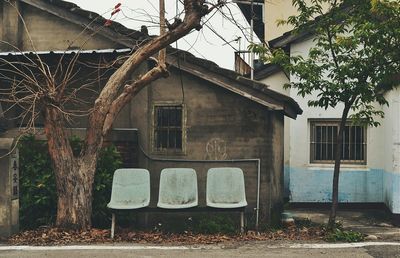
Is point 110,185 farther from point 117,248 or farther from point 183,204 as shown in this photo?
point 117,248

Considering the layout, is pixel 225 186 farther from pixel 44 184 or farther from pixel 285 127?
pixel 285 127

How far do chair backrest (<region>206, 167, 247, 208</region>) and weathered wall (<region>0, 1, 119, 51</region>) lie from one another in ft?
12.0

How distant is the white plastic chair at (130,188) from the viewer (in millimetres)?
8562

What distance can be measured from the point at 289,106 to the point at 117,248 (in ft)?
14.7

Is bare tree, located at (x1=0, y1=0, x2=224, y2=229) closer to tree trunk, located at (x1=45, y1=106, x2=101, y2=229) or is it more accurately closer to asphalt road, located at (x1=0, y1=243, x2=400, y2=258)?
tree trunk, located at (x1=45, y1=106, x2=101, y2=229)

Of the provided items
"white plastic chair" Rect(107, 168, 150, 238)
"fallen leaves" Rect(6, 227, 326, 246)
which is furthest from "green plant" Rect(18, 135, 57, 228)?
"white plastic chair" Rect(107, 168, 150, 238)

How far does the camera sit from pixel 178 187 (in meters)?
8.90

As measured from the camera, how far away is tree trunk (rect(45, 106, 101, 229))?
26.7 ft

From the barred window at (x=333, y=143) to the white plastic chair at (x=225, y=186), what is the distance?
14.2 ft

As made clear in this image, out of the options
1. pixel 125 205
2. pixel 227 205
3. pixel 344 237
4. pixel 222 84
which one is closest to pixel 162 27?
pixel 222 84

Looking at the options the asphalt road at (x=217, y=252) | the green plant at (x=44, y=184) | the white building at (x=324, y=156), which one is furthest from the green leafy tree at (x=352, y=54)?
the green plant at (x=44, y=184)

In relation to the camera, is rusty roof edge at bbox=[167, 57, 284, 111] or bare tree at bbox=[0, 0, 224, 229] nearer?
bare tree at bbox=[0, 0, 224, 229]

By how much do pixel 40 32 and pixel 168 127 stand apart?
11.3 ft

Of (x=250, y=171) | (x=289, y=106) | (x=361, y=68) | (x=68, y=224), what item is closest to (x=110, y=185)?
(x=68, y=224)
